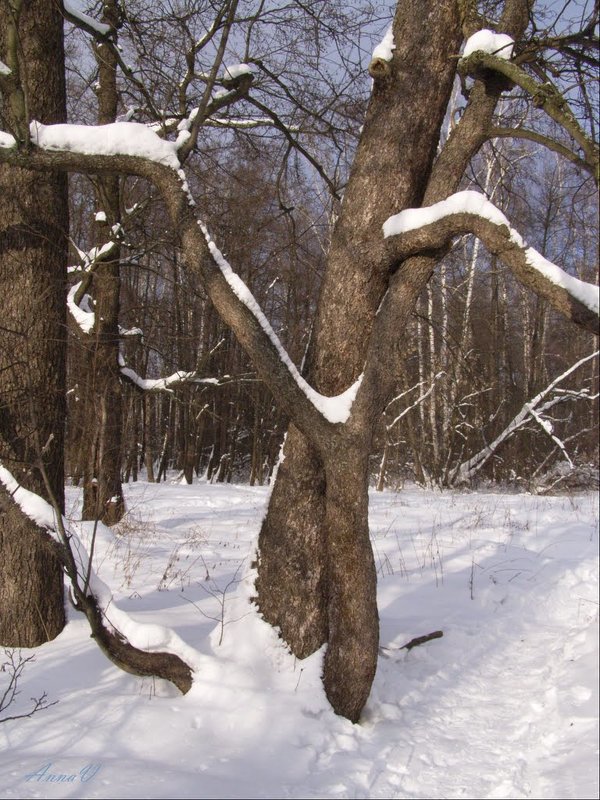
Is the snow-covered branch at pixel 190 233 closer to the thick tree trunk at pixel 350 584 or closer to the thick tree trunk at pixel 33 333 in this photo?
the thick tree trunk at pixel 350 584

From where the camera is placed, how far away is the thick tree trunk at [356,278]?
10.9 ft

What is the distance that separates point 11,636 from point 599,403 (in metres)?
13.3

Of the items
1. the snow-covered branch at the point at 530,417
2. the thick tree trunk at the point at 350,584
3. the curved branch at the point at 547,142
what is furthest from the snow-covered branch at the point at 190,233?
the snow-covered branch at the point at 530,417

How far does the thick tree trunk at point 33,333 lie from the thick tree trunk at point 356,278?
135 centimetres

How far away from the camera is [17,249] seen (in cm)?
387

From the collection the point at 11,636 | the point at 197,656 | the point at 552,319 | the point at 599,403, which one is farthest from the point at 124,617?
the point at 552,319

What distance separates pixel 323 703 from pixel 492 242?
87.8 inches

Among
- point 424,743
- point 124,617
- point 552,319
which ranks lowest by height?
point 424,743

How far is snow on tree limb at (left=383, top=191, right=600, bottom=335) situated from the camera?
8.07 ft

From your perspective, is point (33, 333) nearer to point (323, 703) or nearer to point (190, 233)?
point (190, 233)

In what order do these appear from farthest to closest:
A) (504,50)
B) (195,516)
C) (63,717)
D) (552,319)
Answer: (552,319) < (195,516) < (504,50) < (63,717)

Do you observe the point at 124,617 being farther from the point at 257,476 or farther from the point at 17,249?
the point at 257,476

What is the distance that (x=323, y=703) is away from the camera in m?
3.07

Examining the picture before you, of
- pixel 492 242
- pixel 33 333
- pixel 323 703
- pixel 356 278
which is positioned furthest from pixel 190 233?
pixel 323 703
